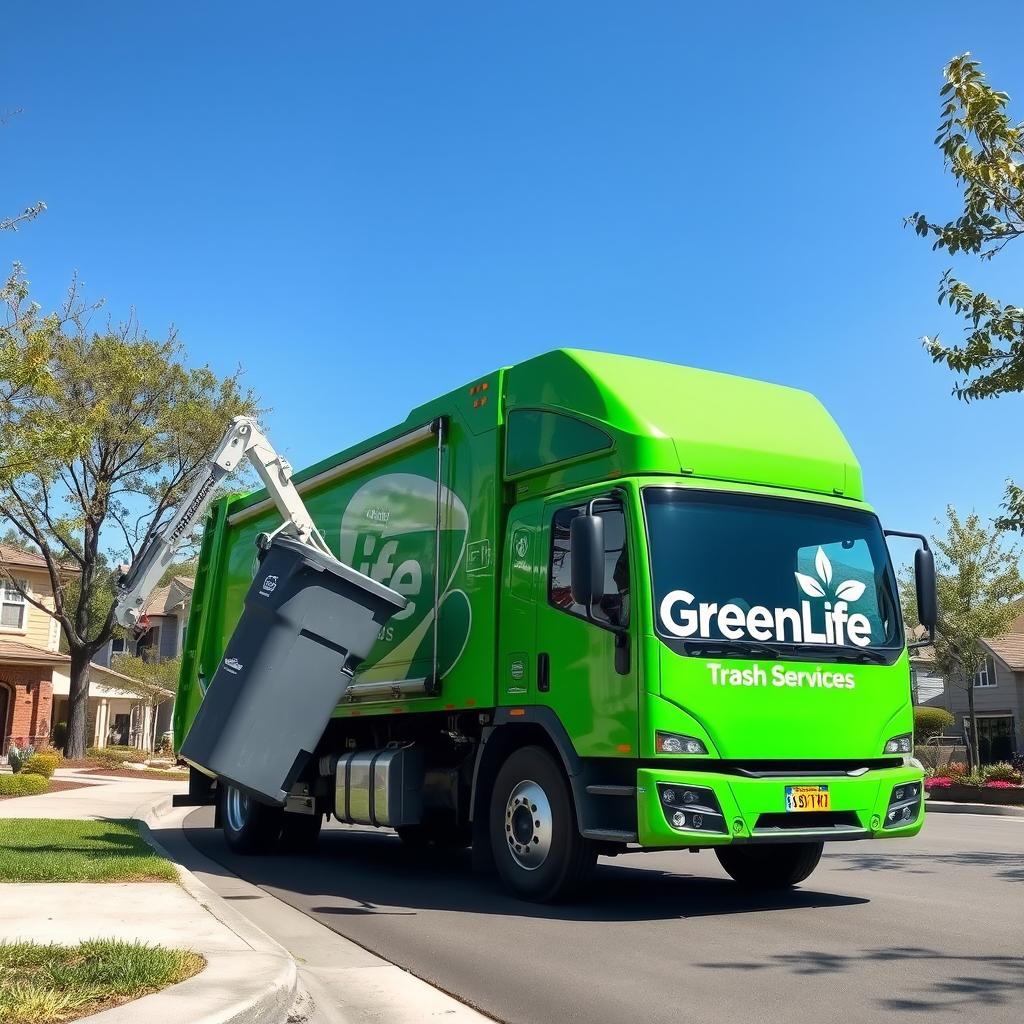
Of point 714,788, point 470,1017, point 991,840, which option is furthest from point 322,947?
point 991,840

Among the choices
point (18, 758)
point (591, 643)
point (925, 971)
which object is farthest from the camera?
point (18, 758)

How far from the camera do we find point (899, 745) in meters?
8.46

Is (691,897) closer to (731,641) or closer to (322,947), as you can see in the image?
(731,641)

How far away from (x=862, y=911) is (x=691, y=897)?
134 centimetres

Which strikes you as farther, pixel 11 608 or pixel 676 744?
pixel 11 608

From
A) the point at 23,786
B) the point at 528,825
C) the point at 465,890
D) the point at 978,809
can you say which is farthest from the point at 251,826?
the point at 978,809

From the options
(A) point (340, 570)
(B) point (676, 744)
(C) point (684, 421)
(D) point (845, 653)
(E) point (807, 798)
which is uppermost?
(C) point (684, 421)

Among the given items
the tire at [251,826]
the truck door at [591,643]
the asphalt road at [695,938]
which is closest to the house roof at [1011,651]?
the asphalt road at [695,938]

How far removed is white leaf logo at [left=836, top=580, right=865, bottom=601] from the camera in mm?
8461

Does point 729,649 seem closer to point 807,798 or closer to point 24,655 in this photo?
point 807,798

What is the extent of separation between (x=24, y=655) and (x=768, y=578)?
98.8ft

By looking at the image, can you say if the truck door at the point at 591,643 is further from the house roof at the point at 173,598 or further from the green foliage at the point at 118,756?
the house roof at the point at 173,598

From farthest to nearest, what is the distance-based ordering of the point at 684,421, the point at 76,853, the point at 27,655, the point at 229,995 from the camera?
the point at 27,655 < the point at 76,853 < the point at 684,421 < the point at 229,995

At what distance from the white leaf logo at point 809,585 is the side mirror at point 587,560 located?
1575 millimetres
